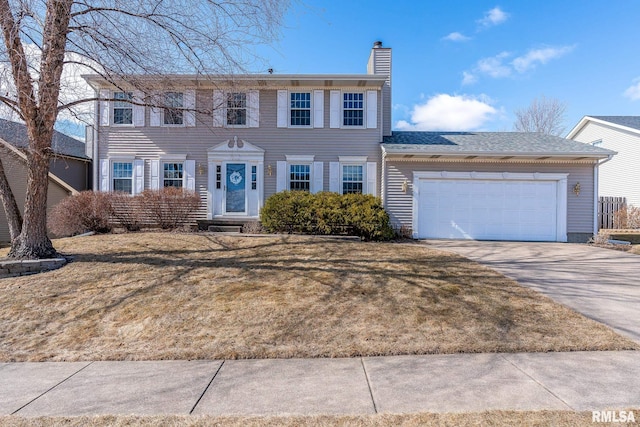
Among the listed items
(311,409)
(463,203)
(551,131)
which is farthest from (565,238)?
(551,131)

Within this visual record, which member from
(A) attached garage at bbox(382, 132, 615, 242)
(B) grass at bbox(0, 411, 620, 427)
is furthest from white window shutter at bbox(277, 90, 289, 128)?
(B) grass at bbox(0, 411, 620, 427)

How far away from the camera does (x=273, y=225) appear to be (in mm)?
10844

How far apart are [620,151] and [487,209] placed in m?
11.9

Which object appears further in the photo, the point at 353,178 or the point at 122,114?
the point at 122,114

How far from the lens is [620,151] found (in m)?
17.8

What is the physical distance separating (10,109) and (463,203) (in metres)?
12.1

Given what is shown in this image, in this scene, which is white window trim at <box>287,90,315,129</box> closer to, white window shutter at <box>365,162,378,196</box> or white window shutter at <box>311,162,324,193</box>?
white window shutter at <box>311,162,324,193</box>

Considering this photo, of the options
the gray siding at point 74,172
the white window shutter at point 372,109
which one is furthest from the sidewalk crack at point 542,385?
the gray siding at point 74,172

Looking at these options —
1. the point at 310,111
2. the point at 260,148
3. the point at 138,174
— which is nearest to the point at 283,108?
the point at 310,111

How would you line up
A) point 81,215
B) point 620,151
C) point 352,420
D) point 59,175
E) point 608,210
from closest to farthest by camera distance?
point 352,420 < point 81,215 < point 59,175 < point 608,210 < point 620,151

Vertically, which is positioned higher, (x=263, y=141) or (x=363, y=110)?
(x=363, y=110)

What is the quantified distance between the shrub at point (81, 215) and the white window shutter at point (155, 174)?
215 centimetres

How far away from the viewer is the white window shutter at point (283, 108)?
40.8ft
